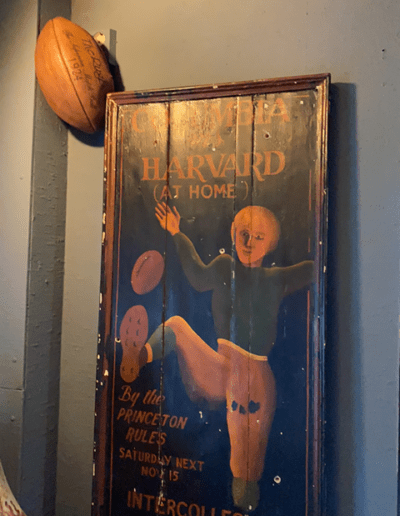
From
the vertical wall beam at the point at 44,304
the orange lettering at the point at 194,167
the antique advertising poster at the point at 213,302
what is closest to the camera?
the antique advertising poster at the point at 213,302

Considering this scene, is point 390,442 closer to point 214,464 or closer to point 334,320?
point 334,320

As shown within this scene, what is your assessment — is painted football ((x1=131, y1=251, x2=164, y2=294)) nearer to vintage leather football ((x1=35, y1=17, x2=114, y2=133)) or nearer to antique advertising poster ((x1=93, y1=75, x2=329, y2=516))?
antique advertising poster ((x1=93, y1=75, x2=329, y2=516))

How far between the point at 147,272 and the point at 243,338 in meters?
0.38

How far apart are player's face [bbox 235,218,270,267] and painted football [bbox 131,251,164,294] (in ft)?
0.87

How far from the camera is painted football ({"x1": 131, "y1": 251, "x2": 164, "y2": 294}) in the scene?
1479 mm

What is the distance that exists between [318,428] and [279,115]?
36.6 inches

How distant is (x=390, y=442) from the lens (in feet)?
4.26

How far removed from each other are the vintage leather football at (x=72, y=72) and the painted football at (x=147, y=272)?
1.68ft

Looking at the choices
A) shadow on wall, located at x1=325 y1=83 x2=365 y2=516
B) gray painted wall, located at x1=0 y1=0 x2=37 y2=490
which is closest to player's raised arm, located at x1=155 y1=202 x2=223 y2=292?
shadow on wall, located at x1=325 y1=83 x2=365 y2=516

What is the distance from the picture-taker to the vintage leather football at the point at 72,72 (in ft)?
4.85

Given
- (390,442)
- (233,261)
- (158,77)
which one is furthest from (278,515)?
(158,77)

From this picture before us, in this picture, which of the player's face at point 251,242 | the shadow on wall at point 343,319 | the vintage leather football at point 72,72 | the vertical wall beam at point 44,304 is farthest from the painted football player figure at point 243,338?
the vintage leather football at point 72,72

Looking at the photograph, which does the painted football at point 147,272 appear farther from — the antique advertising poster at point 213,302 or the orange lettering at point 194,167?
the orange lettering at point 194,167

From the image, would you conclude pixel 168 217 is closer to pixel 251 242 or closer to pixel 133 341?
pixel 251 242
